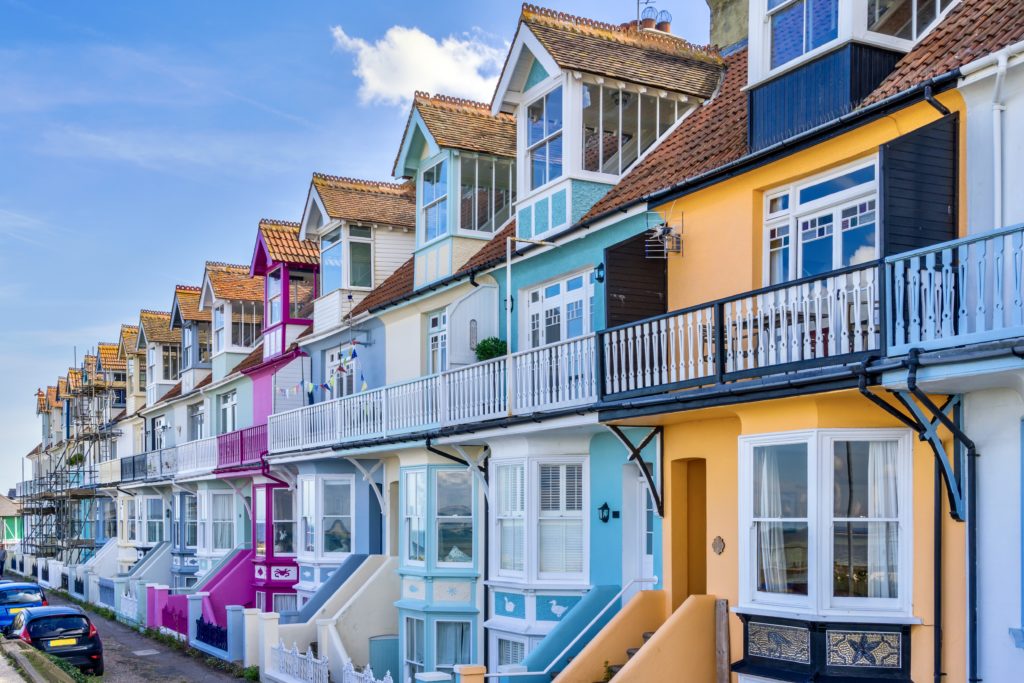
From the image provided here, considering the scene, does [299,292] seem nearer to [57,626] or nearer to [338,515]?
[338,515]

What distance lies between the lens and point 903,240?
10.4 m

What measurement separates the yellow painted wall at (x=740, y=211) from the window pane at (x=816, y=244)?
544mm

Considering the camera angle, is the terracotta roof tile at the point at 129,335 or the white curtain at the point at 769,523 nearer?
the white curtain at the point at 769,523

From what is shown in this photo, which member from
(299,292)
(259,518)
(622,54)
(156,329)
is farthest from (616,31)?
(156,329)

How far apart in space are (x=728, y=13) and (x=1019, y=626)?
13.3 meters

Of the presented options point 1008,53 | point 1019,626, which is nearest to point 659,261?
point 1008,53

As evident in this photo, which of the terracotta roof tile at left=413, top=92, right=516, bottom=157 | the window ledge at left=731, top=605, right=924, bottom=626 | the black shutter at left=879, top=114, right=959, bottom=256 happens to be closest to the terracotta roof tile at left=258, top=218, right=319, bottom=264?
the terracotta roof tile at left=413, top=92, right=516, bottom=157

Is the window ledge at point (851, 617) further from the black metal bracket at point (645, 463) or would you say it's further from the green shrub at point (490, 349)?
the green shrub at point (490, 349)

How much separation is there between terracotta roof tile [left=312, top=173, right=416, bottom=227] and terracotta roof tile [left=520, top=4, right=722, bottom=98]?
8.93 m

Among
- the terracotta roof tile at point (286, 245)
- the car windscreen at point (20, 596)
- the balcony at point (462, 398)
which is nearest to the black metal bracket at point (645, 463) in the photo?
the balcony at point (462, 398)

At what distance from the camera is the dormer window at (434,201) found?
21297mm

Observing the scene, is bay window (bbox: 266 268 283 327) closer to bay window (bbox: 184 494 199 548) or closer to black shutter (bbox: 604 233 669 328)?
bay window (bbox: 184 494 199 548)

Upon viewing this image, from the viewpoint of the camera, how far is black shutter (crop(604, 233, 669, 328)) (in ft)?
46.1

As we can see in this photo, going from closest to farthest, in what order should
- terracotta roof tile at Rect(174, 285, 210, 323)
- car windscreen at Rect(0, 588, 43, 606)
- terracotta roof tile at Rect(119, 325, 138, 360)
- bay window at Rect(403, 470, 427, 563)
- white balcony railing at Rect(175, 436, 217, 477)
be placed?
bay window at Rect(403, 470, 427, 563), car windscreen at Rect(0, 588, 43, 606), white balcony railing at Rect(175, 436, 217, 477), terracotta roof tile at Rect(174, 285, 210, 323), terracotta roof tile at Rect(119, 325, 138, 360)
